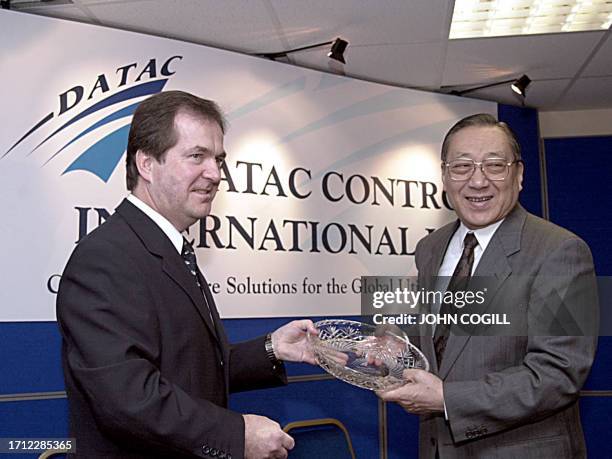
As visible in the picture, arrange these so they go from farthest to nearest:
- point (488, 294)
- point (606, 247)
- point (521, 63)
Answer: point (606, 247) < point (521, 63) < point (488, 294)

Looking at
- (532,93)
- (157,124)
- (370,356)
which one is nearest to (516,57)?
(532,93)

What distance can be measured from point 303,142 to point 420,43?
2.99 ft

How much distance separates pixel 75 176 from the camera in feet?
10.1

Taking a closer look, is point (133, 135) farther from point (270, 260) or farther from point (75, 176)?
point (270, 260)

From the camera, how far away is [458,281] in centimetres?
199

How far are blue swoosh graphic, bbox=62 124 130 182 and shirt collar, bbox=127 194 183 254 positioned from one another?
1.62 m

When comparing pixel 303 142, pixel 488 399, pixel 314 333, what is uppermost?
pixel 303 142

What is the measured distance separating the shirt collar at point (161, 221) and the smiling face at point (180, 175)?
2 centimetres

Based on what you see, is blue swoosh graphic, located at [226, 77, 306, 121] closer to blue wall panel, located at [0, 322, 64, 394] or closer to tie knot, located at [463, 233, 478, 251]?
blue wall panel, located at [0, 322, 64, 394]

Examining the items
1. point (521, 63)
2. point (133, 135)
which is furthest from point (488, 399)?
point (521, 63)

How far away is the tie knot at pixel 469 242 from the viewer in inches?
80.0

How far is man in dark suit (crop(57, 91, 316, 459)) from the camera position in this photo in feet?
4.36

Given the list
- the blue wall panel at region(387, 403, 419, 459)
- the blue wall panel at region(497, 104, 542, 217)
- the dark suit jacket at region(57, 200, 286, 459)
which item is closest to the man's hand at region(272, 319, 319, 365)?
the dark suit jacket at region(57, 200, 286, 459)

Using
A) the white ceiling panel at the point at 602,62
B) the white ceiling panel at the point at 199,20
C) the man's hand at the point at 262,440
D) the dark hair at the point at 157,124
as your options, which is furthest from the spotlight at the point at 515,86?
the man's hand at the point at 262,440
